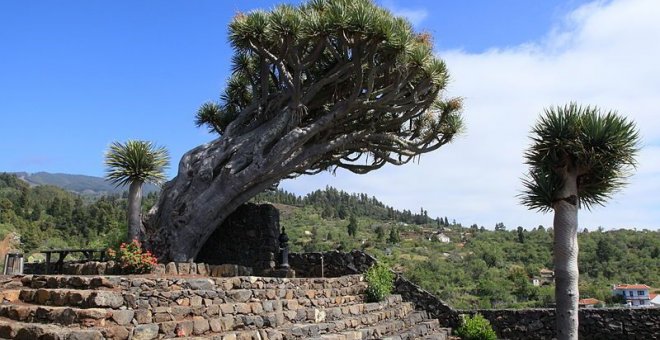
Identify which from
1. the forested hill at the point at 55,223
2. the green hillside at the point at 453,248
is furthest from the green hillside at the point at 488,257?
the forested hill at the point at 55,223

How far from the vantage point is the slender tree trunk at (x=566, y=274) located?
314 inches

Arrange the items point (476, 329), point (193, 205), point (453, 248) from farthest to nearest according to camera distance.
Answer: point (453, 248), point (476, 329), point (193, 205)

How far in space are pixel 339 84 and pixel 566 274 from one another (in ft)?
28.2

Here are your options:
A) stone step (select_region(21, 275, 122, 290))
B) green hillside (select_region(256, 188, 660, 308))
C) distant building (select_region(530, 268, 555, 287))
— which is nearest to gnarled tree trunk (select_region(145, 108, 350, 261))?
stone step (select_region(21, 275, 122, 290))

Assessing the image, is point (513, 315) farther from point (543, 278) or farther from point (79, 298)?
point (543, 278)

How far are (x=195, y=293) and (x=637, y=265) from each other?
37133 mm

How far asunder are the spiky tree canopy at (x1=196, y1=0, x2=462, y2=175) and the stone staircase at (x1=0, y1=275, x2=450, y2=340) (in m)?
4.41

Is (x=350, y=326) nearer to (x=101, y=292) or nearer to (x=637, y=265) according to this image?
(x=101, y=292)

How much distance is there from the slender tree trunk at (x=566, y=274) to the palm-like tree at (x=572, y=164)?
14 mm

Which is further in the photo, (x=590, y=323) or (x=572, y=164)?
(x=590, y=323)

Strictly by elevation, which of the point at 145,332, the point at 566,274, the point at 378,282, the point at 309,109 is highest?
the point at 309,109

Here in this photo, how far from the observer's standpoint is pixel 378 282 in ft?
43.2

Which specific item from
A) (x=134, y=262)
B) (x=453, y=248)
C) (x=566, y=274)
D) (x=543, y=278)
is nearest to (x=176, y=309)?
(x=134, y=262)

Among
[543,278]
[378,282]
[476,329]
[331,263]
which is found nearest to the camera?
[378,282]
